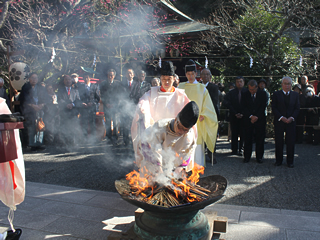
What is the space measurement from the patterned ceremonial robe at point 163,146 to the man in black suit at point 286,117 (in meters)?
3.73

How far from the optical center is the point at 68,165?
5.62m

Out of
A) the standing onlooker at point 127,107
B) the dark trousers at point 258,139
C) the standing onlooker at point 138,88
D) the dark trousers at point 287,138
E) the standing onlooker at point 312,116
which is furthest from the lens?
the standing onlooker at point 312,116

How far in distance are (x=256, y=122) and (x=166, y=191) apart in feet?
13.2

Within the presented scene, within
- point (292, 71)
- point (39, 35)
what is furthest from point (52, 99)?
point (292, 71)

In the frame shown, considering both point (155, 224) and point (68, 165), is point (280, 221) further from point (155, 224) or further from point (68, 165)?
point (68, 165)

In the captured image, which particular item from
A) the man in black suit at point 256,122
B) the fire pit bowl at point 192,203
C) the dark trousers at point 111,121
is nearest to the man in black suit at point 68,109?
the dark trousers at point 111,121

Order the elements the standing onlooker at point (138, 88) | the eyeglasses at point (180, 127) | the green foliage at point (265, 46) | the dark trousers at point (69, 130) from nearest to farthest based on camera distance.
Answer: the eyeglasses at point (180, 127)
the standing onlooker at point (138, 88)
the dark trousers at point (69, 130)
the green foliage at point (265, 46)

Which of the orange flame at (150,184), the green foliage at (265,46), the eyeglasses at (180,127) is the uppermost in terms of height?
the green foliage at (265,46)

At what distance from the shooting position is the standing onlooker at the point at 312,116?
8.05m

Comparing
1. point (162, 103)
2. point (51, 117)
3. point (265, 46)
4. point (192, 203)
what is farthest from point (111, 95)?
point (265, 46)

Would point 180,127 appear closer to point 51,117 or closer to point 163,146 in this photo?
point 163,146

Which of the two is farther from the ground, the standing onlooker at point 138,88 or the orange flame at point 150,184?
the standing onlooker at point 138,88

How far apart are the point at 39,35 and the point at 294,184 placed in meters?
9.76

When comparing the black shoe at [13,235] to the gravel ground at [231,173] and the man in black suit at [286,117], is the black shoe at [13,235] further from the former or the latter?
the man in black suit at [286,117]
